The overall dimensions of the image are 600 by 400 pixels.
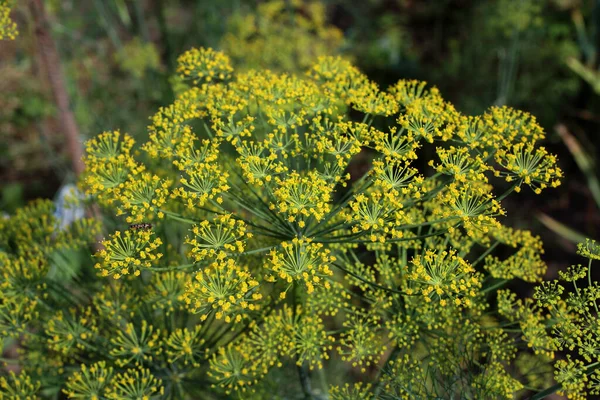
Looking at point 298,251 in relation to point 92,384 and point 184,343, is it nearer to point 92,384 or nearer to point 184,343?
point 184,343

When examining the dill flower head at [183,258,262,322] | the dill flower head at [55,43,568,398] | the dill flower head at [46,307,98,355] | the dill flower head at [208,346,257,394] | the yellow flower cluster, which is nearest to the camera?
the dill flower head at [183,258,262,322]

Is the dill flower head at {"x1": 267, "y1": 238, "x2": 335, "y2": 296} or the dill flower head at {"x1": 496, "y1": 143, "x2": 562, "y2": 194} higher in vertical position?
the dill flower head at {"x1": 496, "y1": 143, "x2": 562, "y2": 194}

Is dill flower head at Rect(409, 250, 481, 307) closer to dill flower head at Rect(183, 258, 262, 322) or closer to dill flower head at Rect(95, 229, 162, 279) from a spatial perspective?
dill flower head at Rect(183, 258, 262, 322)

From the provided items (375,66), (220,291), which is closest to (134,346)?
(220,291)

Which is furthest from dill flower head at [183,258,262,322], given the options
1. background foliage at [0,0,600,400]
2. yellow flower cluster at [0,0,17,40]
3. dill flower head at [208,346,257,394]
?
background foliage at [0,0,600,400]

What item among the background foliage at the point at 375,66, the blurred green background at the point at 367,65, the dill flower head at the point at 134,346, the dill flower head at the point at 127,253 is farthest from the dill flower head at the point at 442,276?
the blurred green background at the point at 367,65

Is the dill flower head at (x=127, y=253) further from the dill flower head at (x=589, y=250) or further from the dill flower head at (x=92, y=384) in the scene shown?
the dill flower head at (x=589, y=250)

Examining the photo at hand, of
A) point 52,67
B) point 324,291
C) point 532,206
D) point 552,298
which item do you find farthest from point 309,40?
point 552,298
